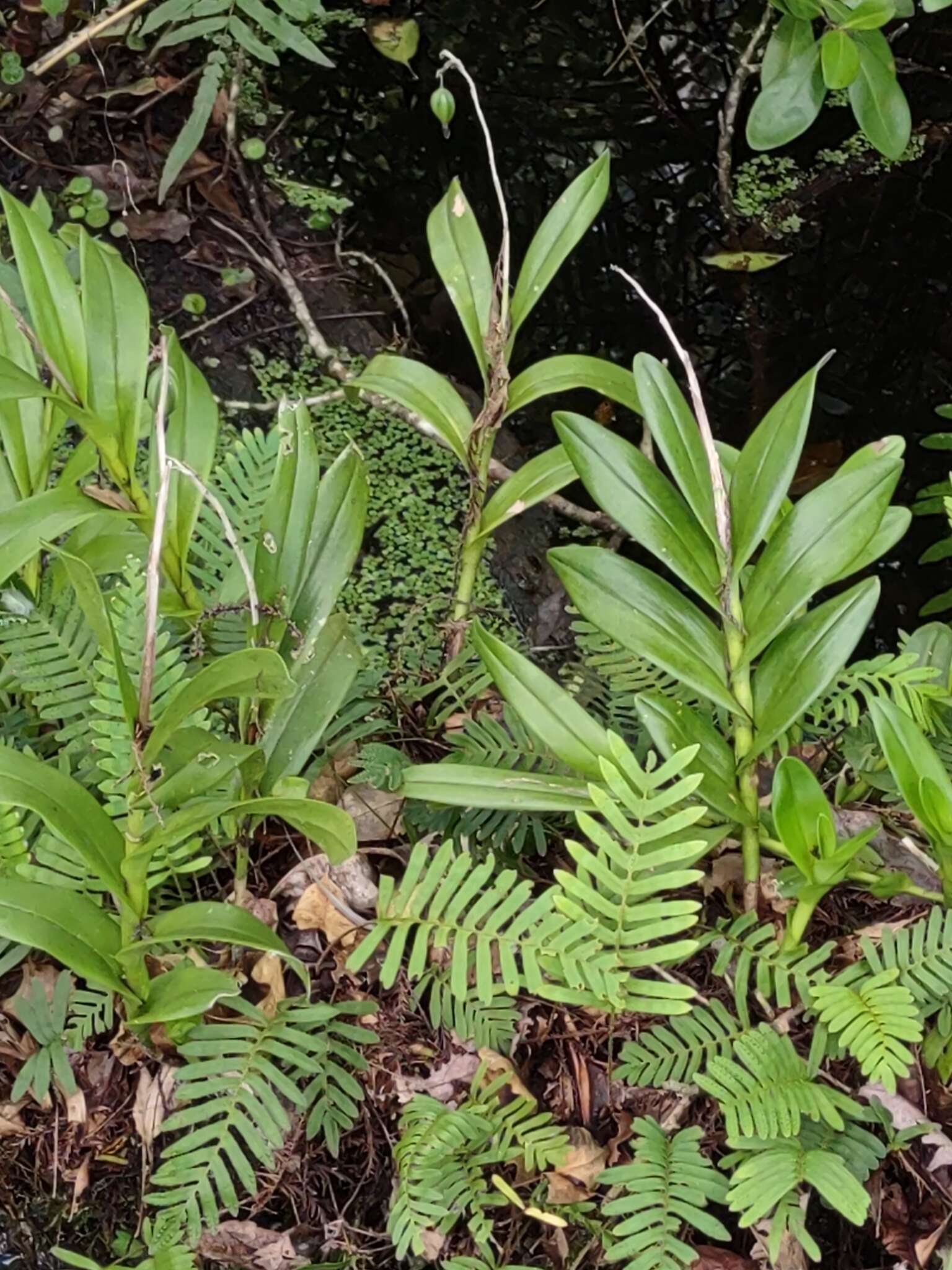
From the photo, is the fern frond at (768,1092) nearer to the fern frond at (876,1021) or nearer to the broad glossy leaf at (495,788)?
the fern frond at (876,1021)

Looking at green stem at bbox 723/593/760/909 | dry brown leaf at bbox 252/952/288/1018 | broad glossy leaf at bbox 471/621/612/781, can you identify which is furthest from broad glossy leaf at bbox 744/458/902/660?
dry brown leaf at bbox 252/952/288/1018

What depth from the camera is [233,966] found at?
2.64 feet

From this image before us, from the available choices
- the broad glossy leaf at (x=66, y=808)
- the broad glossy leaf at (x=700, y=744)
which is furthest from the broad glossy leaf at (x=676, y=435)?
the broad glossy leaf at (x=66, y=808)

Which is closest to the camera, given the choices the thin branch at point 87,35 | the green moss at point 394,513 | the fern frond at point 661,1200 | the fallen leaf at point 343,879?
the fern frond at point 661,1200

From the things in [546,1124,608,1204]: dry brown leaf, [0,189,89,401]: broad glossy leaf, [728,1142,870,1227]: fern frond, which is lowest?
[546,1124,608,1204]: dry brown leaf

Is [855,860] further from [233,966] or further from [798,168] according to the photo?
[798,168]

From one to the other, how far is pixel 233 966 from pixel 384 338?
915mm

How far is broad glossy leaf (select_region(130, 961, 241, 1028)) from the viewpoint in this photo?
66 cm

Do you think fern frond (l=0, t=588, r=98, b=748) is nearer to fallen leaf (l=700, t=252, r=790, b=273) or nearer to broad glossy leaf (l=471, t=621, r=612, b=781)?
broad glossy leaf (l=471, t=621, r=612, b=781)

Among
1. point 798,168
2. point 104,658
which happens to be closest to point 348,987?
point 104,658

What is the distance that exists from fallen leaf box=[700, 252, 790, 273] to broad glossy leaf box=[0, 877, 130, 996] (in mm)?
1192

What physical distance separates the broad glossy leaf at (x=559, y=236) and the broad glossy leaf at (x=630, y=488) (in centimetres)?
19

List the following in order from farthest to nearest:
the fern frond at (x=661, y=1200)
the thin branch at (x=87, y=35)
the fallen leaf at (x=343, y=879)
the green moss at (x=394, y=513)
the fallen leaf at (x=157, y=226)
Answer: the fallen leaf at (x=157, y=226)
the green moss at (x=394, y=513)
the thin branch at (x=87, y=35)
the fallen leaf at (x=343, y=879)
the fern frond at (x=661, y=1200)

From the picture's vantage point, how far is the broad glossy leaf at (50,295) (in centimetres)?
72
